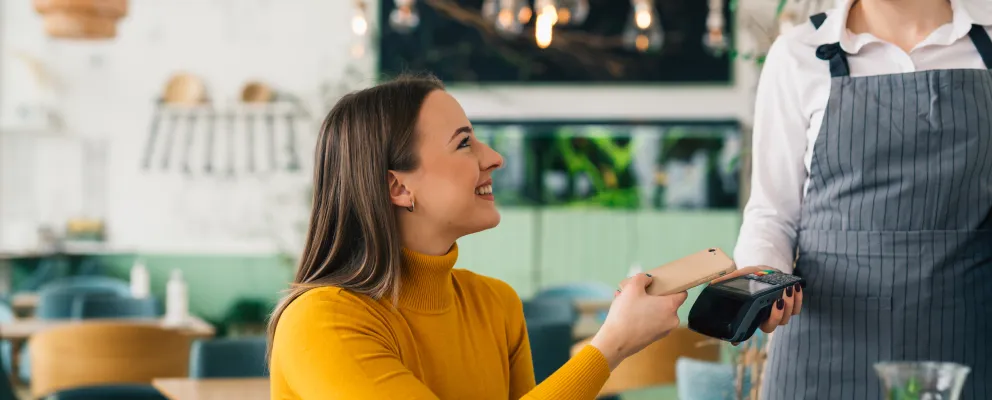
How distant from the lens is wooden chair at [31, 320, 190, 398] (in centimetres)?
403

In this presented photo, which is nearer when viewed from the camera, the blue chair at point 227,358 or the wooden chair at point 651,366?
the blue chair at point 227,358

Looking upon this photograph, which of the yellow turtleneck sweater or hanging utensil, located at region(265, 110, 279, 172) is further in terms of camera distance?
hanging utensil, located at region(265, 110, 279, 172)

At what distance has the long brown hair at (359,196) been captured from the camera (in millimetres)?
1572

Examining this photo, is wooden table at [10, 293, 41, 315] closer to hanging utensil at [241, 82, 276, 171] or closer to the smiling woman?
hanging utensil at [241, 82, 276, 171]

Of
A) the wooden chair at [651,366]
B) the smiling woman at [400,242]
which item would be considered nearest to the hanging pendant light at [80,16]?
the wooden chair at [651,366]

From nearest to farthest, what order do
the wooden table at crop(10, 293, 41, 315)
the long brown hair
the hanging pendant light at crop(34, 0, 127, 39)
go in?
the long brown hair < the hanging pendant light at crop(34, 0, 127, 39) < the wooden table at crop(10, 293, 41, 315)

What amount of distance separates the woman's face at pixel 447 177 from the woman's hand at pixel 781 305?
36 cm

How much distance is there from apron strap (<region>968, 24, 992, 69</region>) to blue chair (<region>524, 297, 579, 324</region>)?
11.8 ft

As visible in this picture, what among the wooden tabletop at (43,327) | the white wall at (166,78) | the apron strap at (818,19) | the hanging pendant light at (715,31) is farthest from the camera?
the white wall at (166,78)

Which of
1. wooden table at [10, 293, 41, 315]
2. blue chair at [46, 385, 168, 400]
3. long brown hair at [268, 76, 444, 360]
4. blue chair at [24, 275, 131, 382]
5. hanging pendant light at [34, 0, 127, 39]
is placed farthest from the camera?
wooden table at [10, 293, 41, 315]

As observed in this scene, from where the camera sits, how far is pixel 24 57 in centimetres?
760

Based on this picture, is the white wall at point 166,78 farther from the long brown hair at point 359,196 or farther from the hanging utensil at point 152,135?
the long brown hair at point 359,196

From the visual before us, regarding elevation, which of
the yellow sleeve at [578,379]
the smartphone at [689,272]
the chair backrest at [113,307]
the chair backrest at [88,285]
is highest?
the smartphone at [689,272]

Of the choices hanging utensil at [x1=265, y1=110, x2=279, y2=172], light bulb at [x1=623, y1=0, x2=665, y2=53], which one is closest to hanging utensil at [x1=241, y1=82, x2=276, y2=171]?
hanging utensil at [x1=265, y1=110, x2=279, y2=172]
